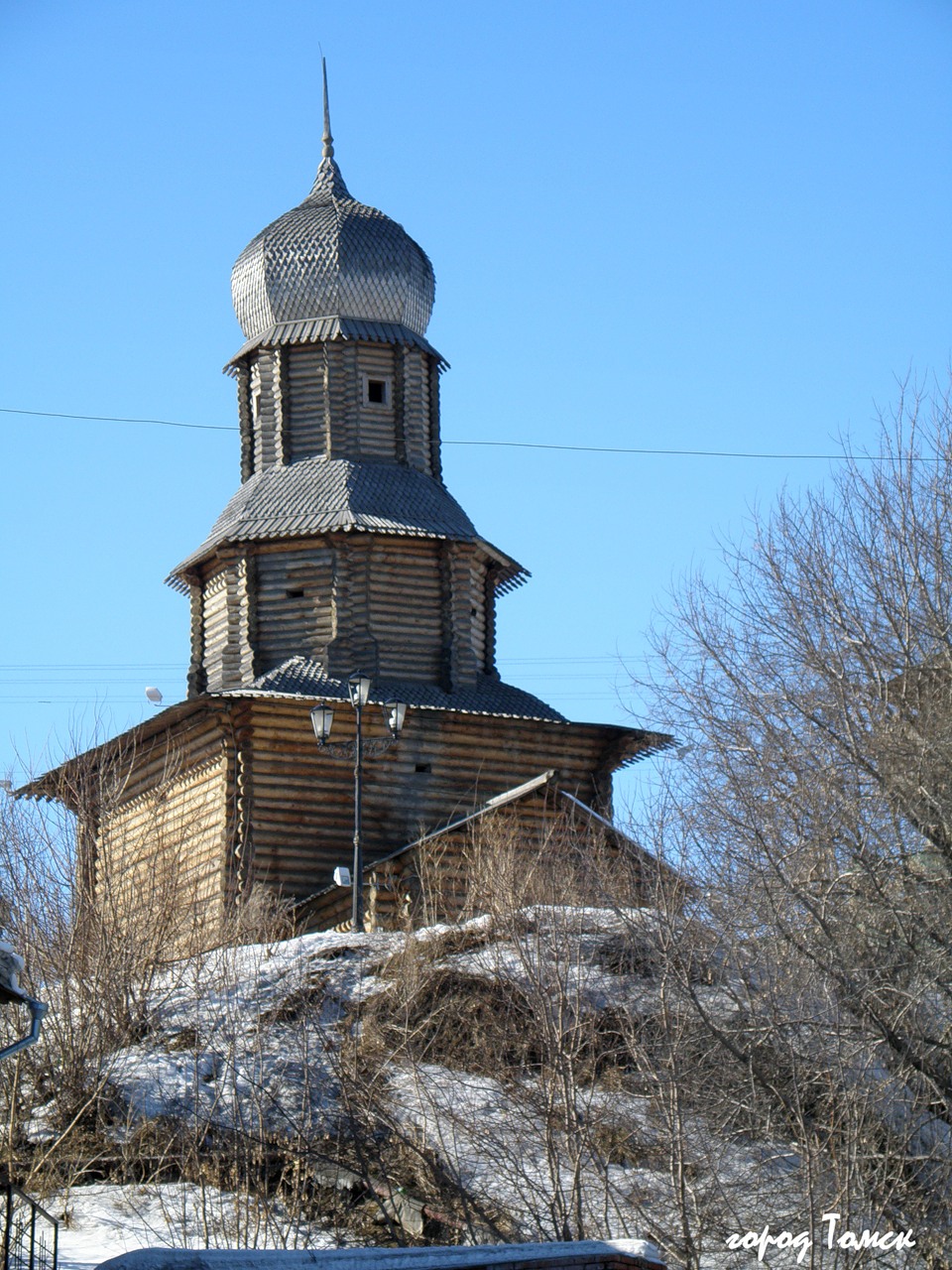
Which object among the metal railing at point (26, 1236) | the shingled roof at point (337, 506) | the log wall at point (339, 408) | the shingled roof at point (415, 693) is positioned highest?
the log wall at point (339, 408)

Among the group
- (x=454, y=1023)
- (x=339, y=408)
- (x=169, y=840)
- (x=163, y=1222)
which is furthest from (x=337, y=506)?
(x=163, y=1222)

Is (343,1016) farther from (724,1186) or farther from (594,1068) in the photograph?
(724,1186)

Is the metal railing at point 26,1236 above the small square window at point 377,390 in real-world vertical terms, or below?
below

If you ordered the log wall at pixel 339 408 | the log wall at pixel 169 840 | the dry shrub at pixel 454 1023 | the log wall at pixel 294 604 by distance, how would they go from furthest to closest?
the log wall at pixel 339 408 < the log wall at pixel 294 604 < the log wall at pixel 169 840 < the dry shrub at pixel 454 1023

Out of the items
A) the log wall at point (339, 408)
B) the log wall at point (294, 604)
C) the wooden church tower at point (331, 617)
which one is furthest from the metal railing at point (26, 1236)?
the log wall at point (339, 408)

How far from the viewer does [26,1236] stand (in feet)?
43.9

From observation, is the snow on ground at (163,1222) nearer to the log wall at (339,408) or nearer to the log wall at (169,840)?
the log wall at (169,840)

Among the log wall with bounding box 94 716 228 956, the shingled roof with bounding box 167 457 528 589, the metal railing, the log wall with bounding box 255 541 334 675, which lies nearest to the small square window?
the shingled roof with bounding box 167 457 528 589

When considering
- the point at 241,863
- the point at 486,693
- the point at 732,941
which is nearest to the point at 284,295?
the point at 486,693

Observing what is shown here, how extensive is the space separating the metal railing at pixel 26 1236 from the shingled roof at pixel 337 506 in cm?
1526

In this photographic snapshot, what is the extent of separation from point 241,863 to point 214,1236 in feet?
39.4

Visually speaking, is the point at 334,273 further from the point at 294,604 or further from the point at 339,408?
the point at 294,604

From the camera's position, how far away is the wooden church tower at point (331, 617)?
26.6 meters

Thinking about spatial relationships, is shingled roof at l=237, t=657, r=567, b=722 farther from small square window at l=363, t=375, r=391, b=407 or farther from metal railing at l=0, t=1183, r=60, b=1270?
metal railing at l=0, t=1183, r=60, b=1270
